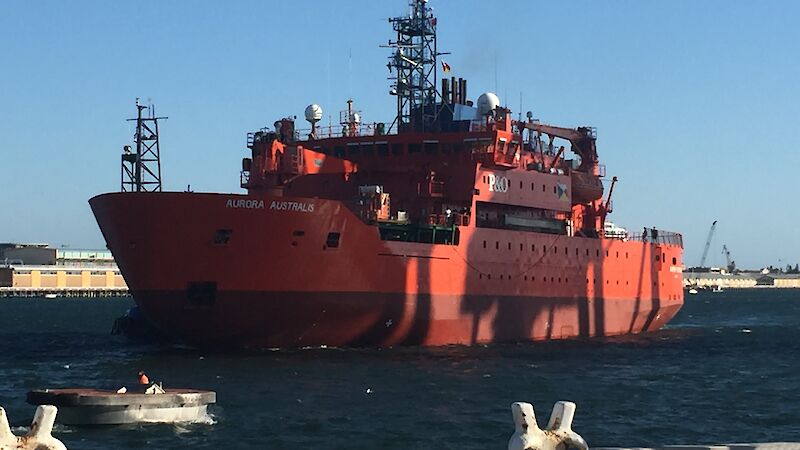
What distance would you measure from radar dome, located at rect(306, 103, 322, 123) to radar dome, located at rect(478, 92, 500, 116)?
7083 mm

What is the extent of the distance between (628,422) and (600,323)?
2695 centimetres

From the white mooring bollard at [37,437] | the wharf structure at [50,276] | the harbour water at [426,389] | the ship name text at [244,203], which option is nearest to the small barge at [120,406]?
the harbour water at [426,389]

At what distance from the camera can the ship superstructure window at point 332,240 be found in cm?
3822

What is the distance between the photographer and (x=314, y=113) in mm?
50656

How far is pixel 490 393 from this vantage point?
3197cm

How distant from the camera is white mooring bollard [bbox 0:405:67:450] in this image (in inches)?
475

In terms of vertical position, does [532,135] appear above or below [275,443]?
above

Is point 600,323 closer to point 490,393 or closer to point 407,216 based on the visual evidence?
point 407,216

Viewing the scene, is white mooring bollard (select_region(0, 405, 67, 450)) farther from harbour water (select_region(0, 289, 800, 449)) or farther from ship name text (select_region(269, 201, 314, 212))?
ship name text (select_region(269, 201, 314, 212))

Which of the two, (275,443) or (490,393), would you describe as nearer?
(275,443)

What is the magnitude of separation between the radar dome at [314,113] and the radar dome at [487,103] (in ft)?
23.2

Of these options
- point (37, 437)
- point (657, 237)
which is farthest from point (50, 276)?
point (37, 437)

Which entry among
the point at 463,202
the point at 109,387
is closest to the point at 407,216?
the point at 463,202

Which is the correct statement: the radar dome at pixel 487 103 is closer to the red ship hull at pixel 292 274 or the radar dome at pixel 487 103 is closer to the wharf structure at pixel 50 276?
the red ship hull at pixel 292 274
